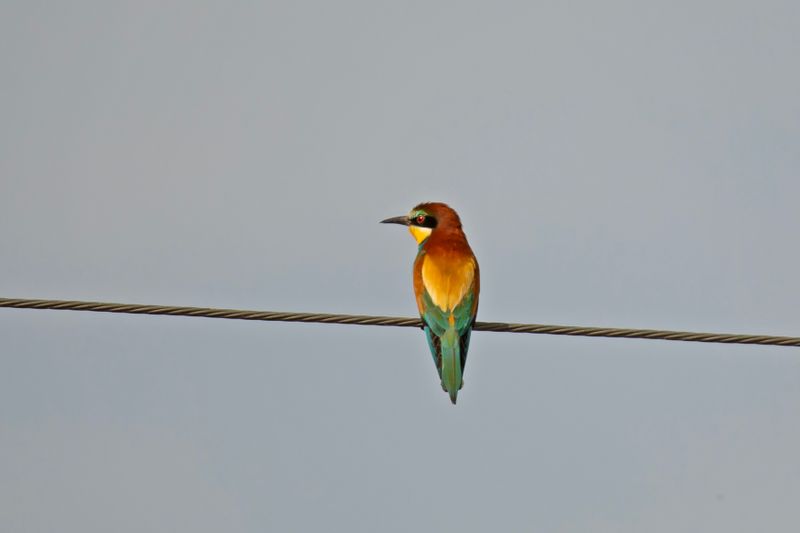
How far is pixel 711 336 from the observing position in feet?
20.0

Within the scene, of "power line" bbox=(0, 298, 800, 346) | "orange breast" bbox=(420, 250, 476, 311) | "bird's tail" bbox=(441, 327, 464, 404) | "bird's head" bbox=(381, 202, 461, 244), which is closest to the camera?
"power line" bbox=(0, 298, 800, 346)

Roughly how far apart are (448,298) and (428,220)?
1.27 meters

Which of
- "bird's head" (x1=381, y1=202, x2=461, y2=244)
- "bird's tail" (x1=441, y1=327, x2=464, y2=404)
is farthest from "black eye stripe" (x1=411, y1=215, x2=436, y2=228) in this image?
"bird's tail" (x1=441, y1=327, x2=464, y2=404)

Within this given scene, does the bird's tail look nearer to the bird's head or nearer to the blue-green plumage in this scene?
the blue-green plumage

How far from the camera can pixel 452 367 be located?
24.9ft

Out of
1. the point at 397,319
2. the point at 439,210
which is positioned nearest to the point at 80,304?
the point at 397,319

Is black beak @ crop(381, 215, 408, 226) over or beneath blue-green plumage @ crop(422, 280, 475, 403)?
over

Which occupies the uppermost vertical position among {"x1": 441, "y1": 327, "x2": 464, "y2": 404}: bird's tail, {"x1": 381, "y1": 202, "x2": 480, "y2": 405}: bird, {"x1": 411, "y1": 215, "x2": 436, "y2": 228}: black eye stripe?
{"x1": 411, "y1": 215, "x2": 436, "y2": 228}: black eye stripe

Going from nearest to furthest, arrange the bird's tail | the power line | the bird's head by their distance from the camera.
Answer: the power line → the bird's tail → the bird's head

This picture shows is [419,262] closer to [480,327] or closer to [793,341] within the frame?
[480,327]

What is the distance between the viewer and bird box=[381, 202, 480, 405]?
761 centimetres

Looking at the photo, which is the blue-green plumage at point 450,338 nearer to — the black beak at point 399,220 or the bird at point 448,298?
the bird at point 448,298

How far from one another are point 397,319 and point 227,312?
82 cm

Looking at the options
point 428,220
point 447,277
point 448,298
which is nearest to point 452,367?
point 448,298
